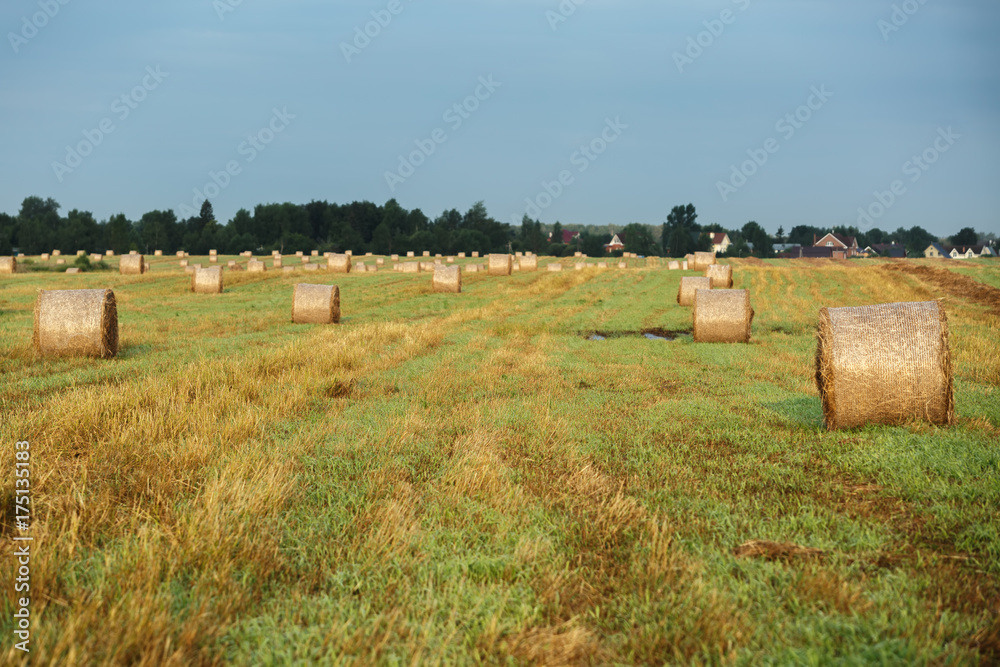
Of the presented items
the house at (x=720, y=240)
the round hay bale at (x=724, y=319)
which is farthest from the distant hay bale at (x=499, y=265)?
the house at (x=720, y=240)

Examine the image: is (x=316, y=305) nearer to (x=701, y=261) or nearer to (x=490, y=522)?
(x=490, y=522)

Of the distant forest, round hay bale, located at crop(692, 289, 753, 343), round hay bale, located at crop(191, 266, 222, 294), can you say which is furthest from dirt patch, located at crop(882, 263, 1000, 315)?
the distant forest

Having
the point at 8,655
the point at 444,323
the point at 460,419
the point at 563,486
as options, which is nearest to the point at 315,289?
the point at 444,323

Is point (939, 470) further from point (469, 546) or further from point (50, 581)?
point (50, 581)

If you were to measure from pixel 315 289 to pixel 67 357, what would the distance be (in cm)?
725

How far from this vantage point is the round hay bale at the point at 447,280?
104 feet

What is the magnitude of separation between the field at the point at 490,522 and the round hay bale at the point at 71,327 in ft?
7.10

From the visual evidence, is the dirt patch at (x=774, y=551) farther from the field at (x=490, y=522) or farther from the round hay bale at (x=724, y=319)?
the round hay bale at (x=724, y=319)

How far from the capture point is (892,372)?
7.59m

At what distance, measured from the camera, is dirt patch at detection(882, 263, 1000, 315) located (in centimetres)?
2655

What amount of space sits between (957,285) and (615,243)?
441ft

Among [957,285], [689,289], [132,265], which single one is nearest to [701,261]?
[957,285]

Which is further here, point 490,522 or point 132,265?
point 132,265

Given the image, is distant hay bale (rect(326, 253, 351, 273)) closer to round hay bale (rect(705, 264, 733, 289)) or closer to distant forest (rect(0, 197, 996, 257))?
round hay bale (rect(705, 264, 733, 289))
